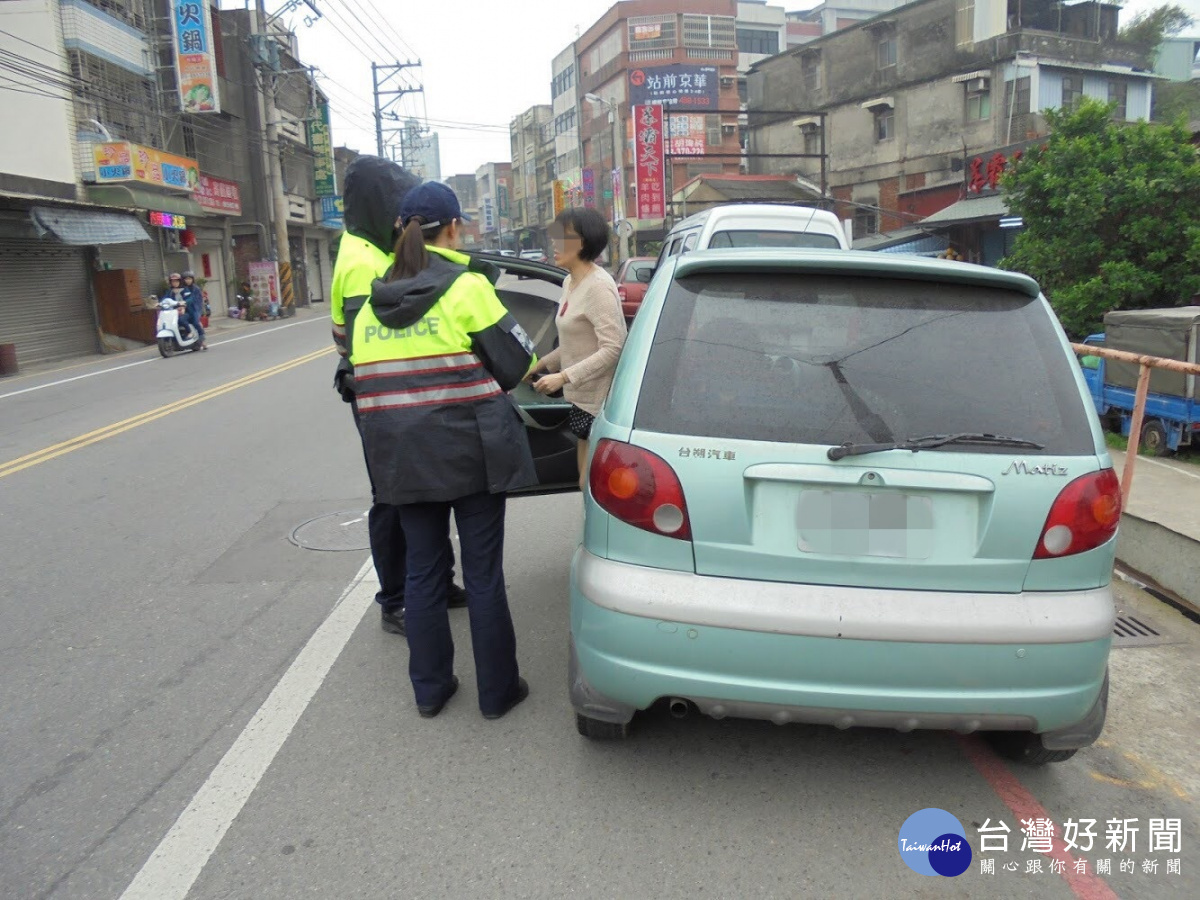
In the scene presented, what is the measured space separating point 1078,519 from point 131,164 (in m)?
24.0

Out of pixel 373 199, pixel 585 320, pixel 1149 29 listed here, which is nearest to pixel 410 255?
pixel 373 199

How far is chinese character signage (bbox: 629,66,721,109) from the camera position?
48.9 meters

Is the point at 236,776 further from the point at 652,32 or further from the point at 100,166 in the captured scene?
the point at 652,32

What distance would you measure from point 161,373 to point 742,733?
1495cm

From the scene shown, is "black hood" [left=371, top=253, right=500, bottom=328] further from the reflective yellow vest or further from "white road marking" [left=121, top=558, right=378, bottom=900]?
"white road marking" [left=121, top=558, right=378, bottom=900]

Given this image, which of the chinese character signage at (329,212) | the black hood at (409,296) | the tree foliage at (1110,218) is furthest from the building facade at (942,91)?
the black hood at (409,296)

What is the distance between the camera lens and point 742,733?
3363 mm

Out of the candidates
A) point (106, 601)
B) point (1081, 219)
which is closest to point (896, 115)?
point (1081, 219)

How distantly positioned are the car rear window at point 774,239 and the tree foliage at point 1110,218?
216 cm

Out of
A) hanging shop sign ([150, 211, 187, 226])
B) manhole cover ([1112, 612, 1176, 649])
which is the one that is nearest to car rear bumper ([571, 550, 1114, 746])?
manhole cover ([1112, 612, 1176, 649])

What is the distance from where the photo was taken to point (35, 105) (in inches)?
843

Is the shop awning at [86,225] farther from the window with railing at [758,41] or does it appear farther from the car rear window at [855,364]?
the window with railing at [758,41]

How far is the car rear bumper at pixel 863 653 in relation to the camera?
257 centimetres

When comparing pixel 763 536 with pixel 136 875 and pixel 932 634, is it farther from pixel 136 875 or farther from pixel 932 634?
pixel 136 875
